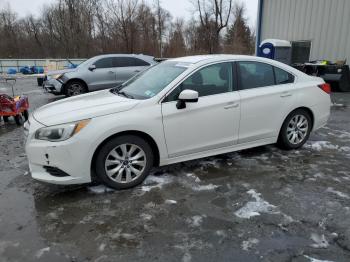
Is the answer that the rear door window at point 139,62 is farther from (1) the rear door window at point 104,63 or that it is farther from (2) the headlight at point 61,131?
(2) the headlight at point 61,131

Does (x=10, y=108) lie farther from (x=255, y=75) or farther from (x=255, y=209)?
(x=255, y=209)

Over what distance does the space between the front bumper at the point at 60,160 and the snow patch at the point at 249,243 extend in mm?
1911

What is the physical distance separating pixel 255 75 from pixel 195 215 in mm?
2473

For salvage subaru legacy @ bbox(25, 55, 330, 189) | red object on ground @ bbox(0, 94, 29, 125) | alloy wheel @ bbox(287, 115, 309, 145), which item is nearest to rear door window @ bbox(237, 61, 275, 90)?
salvage subaru legacy @ bbox(25, 55, 330, 189)

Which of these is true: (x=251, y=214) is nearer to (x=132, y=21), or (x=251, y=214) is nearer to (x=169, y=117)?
(x=169, y=117)

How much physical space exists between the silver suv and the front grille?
7768mm

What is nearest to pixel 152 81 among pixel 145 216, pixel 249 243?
pixel 145 216

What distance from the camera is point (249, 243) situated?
2.94 meters

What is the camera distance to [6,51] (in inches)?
1684

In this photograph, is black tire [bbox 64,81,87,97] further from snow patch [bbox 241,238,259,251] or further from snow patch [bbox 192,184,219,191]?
snow patch [bbox 241,238,259,251]

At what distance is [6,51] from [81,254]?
47.0 metres

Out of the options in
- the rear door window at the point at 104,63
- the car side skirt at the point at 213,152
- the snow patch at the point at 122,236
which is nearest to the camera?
the snow patch at the point at 122,236

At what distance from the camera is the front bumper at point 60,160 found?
359 cm

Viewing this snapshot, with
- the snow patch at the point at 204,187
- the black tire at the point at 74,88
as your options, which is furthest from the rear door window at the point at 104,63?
the snow patch at the point at 204,187
